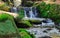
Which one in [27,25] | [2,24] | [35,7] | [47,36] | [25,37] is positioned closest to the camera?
[2,24]

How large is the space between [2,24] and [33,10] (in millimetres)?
17119

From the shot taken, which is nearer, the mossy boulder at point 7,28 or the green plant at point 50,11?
the mossy boulder at point 7,28

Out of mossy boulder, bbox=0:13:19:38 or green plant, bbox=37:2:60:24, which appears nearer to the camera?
mossy boulder, bbox=0:13:19:38

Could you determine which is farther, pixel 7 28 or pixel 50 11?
pixel 50 11

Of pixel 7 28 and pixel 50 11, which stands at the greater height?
pixel 7 28

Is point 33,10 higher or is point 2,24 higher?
point 2,24

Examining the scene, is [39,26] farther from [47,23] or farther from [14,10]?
[14,10]

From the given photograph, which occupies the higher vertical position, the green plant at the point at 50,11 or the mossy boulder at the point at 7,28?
the mossy boulder at the point at 7,28

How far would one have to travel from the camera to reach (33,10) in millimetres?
24281

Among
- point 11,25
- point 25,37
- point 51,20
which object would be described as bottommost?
point 51,20

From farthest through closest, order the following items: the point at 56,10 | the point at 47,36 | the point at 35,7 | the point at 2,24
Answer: the point at 35,7 → the point at 56,10 → the point at 47,36 → the point at 2,24

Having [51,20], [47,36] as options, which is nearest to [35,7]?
[51,20]

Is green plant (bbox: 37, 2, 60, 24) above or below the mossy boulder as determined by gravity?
below

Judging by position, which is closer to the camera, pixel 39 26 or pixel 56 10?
pixel 39 26
